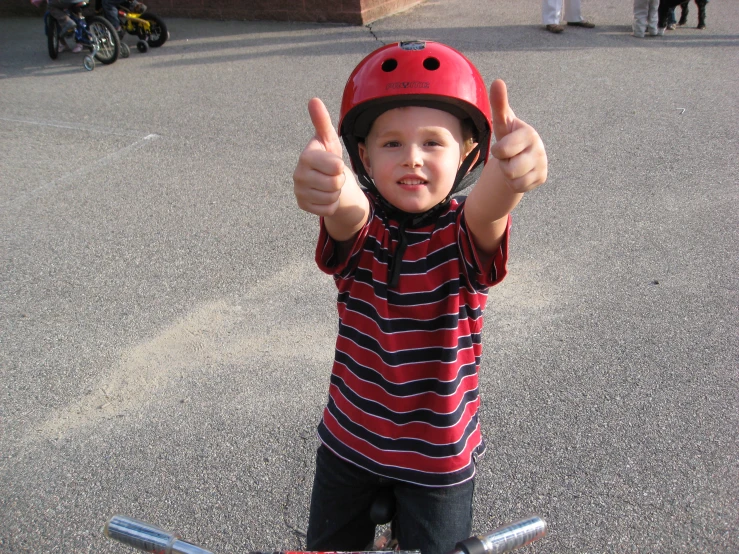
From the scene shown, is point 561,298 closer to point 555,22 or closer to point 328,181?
point 328,181

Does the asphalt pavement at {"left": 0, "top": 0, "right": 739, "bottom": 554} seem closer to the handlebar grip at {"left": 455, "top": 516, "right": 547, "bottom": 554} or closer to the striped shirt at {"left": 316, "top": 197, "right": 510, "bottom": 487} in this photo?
the striped shirt at {"left": 316, "top": 197, "right": 510, "bottom": 487}

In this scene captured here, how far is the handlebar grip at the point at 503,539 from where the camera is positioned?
1.33 meters

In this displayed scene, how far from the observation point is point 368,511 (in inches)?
75.7

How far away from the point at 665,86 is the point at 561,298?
4663 millimetres

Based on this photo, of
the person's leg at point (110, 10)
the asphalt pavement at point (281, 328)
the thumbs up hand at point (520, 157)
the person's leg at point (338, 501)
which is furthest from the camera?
the person's leg at point (110, 10)

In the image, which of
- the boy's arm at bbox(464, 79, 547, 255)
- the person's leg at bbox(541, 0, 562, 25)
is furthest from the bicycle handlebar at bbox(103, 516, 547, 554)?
the person's leg at bbox(541, 0, 562, 25)

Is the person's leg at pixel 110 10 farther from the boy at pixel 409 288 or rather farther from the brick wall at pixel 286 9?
the boy at pixel 409 288

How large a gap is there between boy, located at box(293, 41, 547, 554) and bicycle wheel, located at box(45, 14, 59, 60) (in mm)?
8933

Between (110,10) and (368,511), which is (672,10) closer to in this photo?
(110,10)

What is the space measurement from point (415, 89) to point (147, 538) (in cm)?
113

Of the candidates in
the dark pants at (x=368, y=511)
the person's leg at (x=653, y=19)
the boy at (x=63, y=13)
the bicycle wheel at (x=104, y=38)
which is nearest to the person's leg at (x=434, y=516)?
the dark pants at (x=368, y=511)

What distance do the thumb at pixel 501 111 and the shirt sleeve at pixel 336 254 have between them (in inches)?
16.7

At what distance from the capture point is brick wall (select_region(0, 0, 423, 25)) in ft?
34.6

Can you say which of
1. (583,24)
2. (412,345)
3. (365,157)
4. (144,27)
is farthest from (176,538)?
(583,24)
